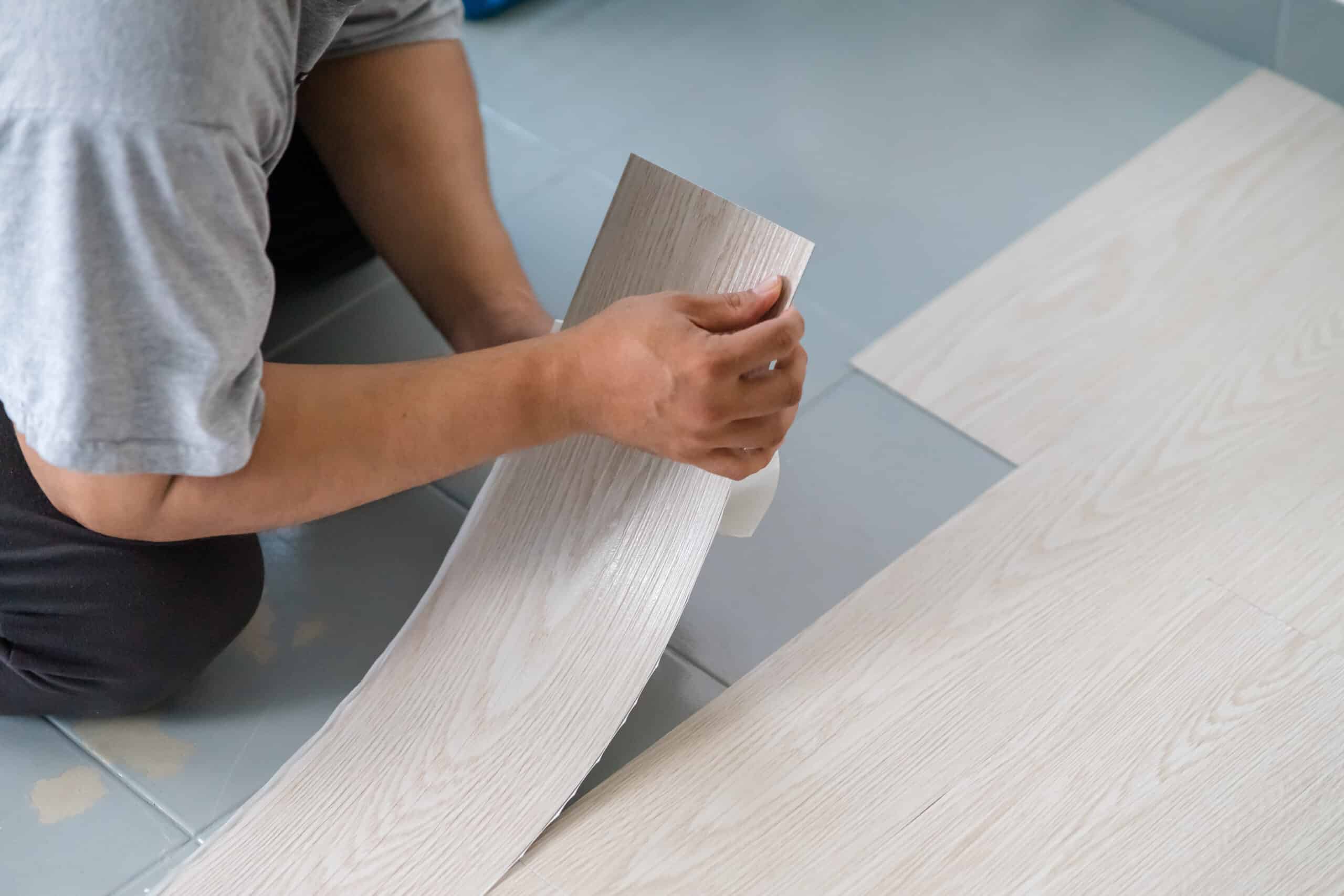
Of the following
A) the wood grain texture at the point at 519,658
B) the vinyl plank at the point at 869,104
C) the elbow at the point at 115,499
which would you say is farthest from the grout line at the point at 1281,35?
the elbow at the point at 115,499

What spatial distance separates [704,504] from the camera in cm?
137

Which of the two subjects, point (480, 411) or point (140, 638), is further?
point (140, 638)

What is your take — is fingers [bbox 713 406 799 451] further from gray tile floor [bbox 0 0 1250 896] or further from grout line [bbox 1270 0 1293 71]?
grout line [bbox 1270 0 1293 71]

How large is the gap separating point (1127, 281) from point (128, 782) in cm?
142

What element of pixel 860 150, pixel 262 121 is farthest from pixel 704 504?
pixel 860 150

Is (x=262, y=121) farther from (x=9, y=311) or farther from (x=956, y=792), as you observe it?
(x=956, y=792)

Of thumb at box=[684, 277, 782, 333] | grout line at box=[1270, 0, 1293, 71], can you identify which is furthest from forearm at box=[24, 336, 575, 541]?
grout line at box=[1270, 0, 1293, 71]

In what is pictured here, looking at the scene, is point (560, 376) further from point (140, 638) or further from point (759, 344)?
point (140, 638)

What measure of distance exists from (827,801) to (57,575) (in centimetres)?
76

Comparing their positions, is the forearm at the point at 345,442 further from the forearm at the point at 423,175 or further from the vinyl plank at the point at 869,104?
the vinyl plank at the point at 869,104

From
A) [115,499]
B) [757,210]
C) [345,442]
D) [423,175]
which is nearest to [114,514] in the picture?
[115,499]

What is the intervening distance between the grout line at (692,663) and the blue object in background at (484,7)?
1291 millimetres

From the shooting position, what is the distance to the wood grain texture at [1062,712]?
4.10ft

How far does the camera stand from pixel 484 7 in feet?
7.54
